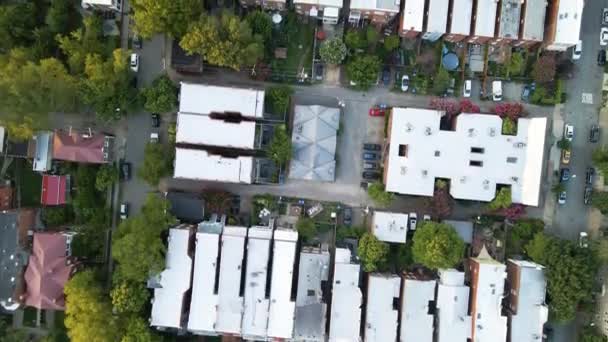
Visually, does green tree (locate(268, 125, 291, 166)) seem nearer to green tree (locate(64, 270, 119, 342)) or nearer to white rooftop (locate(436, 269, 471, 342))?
white rooftop (locate(436, 269, 471, 342))

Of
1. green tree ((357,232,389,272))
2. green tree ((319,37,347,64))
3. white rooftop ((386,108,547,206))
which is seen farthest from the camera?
green tree ((319,37,347,64))

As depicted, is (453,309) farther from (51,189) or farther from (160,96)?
(51,189)

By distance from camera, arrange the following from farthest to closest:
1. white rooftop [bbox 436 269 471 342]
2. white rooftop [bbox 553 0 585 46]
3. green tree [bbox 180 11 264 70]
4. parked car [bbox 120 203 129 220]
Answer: parked car [bbox 120 203 129 220] → white rooftop [bbox 436 269 471 342] → white rooftop [bbox 553 0 585 46] → green tree [bbox 180 11 264 70]

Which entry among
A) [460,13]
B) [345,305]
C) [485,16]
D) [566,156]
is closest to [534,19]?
[485,16]

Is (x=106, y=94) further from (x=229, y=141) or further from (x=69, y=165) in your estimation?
(x=229, y=141)

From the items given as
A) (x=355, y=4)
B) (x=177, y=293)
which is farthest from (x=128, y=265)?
(x=355, y=4)

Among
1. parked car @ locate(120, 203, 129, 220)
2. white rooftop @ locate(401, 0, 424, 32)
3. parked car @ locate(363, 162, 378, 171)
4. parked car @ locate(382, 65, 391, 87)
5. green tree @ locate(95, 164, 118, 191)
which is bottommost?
parked car @ locate(120, 203, 129, 220)

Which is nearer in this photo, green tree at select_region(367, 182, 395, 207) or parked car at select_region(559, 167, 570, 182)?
green tree at select_region(367, 182, 395, 207)

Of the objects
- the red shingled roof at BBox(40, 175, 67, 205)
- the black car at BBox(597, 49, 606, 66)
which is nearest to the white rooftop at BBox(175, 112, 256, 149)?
the red shingled roof at BBox(40, 175, 67, 205)
